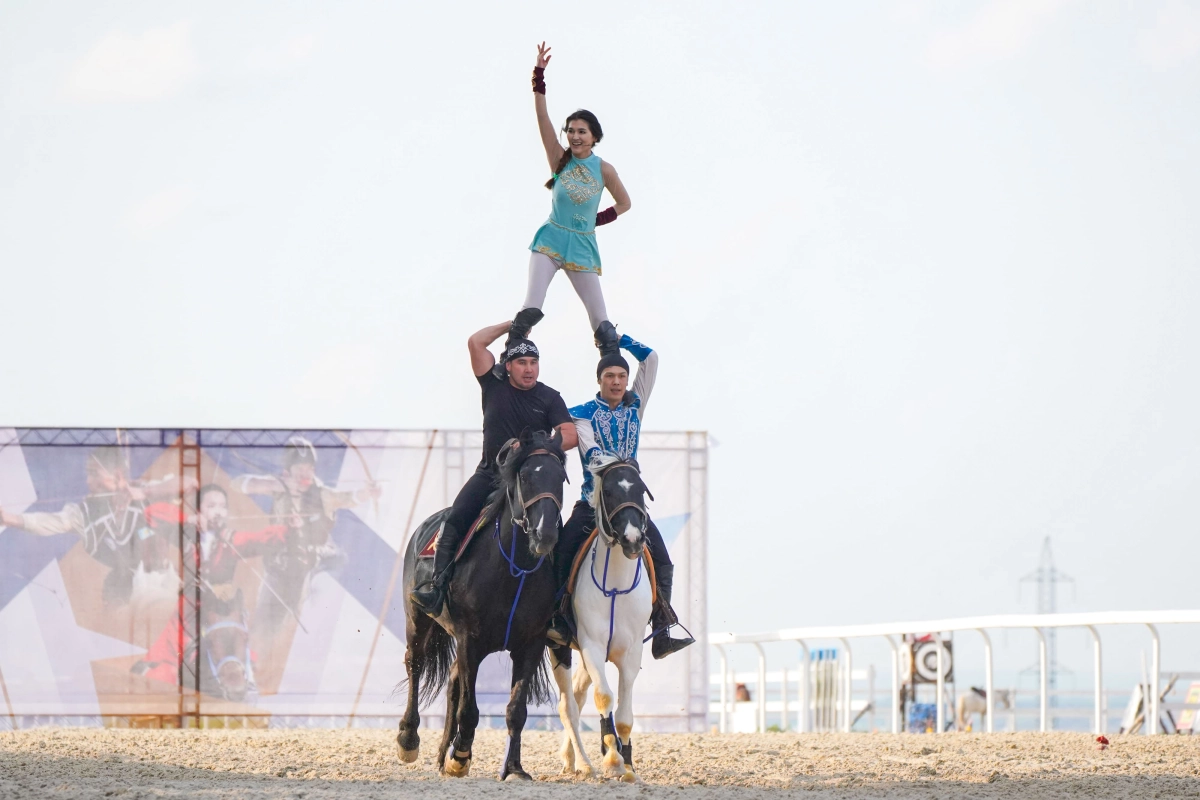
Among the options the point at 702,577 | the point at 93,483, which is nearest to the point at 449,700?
the point at 702,577

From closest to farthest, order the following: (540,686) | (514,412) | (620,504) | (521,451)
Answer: (620,504) < (521,451) < (514,412) < (540,686)

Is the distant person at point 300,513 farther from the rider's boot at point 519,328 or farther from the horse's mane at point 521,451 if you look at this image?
the horse's mane at point 521,451

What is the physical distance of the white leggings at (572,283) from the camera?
29.6 ft

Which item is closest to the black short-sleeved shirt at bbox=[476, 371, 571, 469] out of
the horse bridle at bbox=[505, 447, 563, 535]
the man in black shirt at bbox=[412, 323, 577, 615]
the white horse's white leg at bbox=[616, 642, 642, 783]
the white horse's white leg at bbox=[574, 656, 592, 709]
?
the man in black shirt at bbox=[412, 323, 577, 615]

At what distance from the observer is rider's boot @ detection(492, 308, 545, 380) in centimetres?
841

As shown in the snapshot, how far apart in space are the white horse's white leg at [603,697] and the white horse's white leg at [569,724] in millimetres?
533

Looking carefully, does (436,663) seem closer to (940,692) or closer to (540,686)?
(540,686)

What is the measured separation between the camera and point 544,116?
8.98 metres

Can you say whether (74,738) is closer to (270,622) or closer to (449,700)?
(270,622)

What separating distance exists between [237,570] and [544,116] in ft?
22.8

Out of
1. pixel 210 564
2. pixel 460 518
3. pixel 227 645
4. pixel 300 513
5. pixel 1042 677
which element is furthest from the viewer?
pixel 300 513

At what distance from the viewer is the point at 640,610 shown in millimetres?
7887

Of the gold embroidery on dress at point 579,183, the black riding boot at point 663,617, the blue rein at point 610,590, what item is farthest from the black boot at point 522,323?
the black riding boot at point 663,617

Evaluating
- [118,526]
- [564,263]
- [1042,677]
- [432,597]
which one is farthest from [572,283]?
[118,526]
